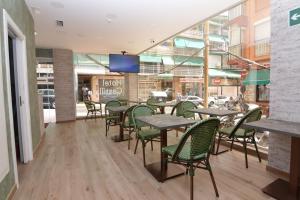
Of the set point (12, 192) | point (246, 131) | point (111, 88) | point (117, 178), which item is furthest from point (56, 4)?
point (111, 88)

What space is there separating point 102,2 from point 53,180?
2819 mm

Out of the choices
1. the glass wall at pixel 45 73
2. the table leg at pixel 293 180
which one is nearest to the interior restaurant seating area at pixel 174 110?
the table leg at pixel 293 180

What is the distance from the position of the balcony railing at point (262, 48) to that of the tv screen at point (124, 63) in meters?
4.51

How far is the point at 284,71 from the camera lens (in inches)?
90.9

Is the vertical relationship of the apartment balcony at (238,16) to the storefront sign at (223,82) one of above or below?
above

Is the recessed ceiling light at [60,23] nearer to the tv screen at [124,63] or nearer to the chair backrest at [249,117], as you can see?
the tv screen at [124,63]

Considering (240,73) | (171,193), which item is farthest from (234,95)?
(171,193)

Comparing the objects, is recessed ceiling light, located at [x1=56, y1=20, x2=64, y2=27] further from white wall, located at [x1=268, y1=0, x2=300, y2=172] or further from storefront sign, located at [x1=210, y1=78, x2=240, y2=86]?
white wall, located at [x1=268, y1=0, x2=300, y2=172]

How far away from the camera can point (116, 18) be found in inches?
148

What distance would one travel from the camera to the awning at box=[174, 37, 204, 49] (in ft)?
14.9

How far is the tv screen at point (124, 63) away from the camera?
662cm

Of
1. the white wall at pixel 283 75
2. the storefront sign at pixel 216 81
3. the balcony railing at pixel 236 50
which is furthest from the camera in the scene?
the storefront sign at pixel 216 81

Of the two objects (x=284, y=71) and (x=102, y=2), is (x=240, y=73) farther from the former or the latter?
(x=102, y=2)

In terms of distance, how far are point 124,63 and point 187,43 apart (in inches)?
107
